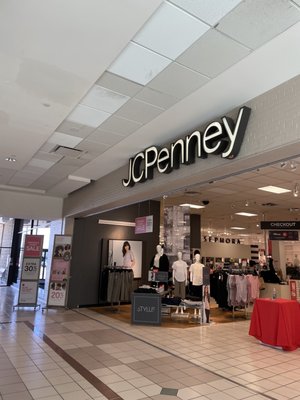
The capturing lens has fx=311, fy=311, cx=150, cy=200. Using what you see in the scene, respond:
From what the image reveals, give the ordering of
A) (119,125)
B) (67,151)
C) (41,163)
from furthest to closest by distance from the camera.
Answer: (41,163) → (67,151) → (119,125)

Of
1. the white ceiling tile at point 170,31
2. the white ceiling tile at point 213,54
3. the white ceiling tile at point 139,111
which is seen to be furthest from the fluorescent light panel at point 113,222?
the white ceiling tile at point 170,31

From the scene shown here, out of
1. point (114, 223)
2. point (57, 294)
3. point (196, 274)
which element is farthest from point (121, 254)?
point (196, 274)

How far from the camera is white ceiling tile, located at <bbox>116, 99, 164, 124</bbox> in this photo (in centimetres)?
391

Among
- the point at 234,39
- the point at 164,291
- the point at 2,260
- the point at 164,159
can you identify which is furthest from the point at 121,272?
the point at 2,260

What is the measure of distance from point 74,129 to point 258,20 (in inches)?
118

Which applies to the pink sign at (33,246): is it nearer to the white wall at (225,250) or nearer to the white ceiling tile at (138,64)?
the white ceiling tile at (138,64)

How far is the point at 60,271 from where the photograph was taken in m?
9.02

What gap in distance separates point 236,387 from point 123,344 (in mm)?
2322

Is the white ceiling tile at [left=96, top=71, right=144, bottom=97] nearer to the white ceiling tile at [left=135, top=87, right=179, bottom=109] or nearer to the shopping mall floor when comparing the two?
the white ceiling tile at [left=135, top=87, right=179, bottom=109]

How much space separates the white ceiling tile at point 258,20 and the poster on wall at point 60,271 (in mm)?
7668

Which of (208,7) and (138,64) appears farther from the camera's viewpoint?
(138,64)

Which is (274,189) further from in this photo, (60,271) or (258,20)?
(60,271)

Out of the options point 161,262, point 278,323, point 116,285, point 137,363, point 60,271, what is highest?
point 161,262

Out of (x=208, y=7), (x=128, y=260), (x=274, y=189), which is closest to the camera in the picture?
(x=208, y=7)
